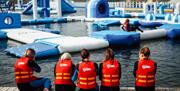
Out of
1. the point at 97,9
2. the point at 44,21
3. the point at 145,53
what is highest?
the point at 97,9

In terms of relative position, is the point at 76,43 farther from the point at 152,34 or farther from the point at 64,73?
the point at 64,73

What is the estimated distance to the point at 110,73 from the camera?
7055 mm

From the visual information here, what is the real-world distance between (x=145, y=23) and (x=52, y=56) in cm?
1519

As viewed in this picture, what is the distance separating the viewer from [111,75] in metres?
7.07

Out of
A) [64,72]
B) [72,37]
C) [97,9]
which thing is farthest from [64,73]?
[97,9]

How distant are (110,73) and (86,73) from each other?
1.78 ft

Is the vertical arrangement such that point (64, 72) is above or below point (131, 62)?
above

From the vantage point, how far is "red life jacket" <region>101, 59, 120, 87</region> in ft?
23.1

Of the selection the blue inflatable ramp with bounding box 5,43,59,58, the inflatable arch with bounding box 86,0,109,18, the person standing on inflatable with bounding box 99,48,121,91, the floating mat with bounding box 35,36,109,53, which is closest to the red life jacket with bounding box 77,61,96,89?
the person standing on inflatable with bounding box 99,48,121,91

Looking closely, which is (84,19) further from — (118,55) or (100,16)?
(118,55)

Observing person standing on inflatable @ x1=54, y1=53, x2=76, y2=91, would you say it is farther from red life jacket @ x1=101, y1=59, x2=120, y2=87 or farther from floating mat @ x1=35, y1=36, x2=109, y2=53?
floating mat @ x1=35, y1=36, x2=109, y2=53

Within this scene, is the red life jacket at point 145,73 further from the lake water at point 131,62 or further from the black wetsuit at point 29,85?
the lake water at point 131,62

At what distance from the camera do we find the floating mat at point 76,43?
52.2 feet

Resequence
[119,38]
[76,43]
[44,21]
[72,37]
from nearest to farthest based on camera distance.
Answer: [76,43]
[119,38]
[72,37]
[44,21]
